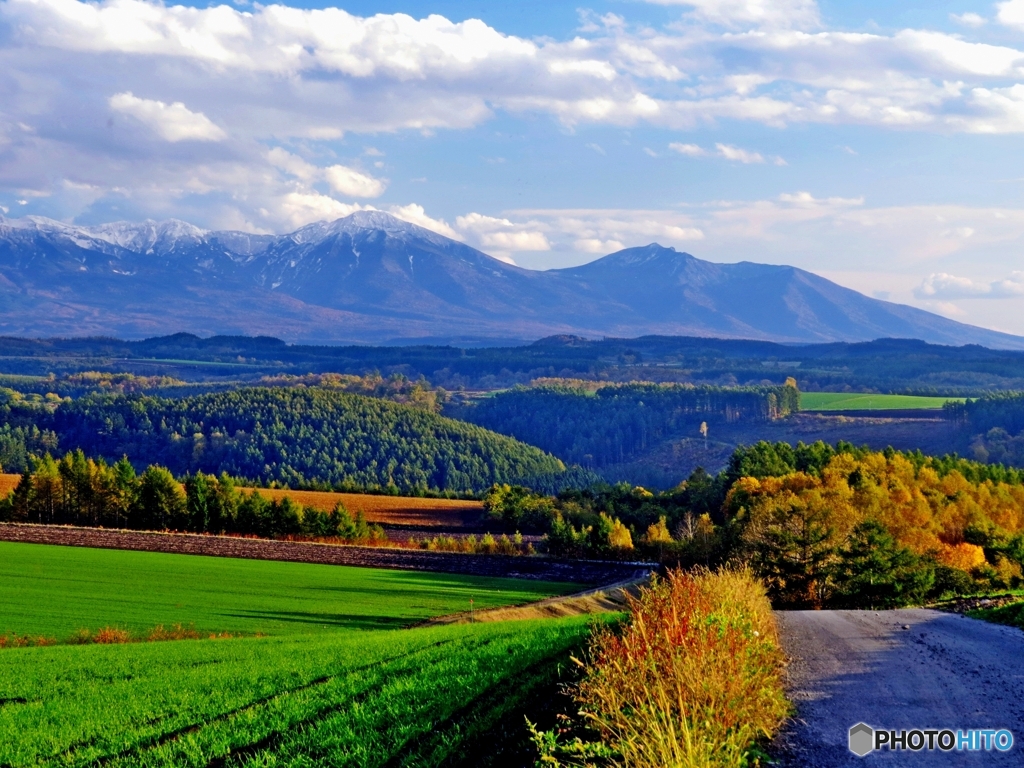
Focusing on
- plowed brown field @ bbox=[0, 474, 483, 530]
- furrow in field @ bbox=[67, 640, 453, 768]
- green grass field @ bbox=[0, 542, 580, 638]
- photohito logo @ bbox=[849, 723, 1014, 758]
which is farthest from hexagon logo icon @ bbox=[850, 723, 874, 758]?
plowed brown field @ bbox=[0, 474, 483, 530]

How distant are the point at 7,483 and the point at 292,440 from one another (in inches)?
2597

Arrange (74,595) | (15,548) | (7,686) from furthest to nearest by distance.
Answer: (15,548) → (74,595) → (7,686)

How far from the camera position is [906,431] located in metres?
150

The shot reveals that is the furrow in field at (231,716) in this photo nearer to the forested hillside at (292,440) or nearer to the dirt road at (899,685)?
the dirt road at (899,685)

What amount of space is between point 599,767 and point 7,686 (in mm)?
15147

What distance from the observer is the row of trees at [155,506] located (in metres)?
79.1

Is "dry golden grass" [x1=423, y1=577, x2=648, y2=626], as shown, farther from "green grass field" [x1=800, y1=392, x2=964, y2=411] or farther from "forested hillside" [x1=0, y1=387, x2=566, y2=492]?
"green grass field" [x1=800, y1=392, x2=964, y2=411]

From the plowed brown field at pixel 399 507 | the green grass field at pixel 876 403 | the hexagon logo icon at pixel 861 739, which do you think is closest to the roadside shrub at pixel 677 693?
the hexagon logo icon at pixel 861 739

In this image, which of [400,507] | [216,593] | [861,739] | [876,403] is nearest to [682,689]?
[861,739]

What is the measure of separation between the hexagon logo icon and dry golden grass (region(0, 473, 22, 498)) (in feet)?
285

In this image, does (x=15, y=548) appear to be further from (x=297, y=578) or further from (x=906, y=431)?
(x=906, y=431)

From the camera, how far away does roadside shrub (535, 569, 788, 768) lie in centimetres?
899

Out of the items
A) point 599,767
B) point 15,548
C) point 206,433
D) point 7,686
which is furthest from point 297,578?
point 206,433

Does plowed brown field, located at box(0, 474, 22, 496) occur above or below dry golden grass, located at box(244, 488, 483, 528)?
above
